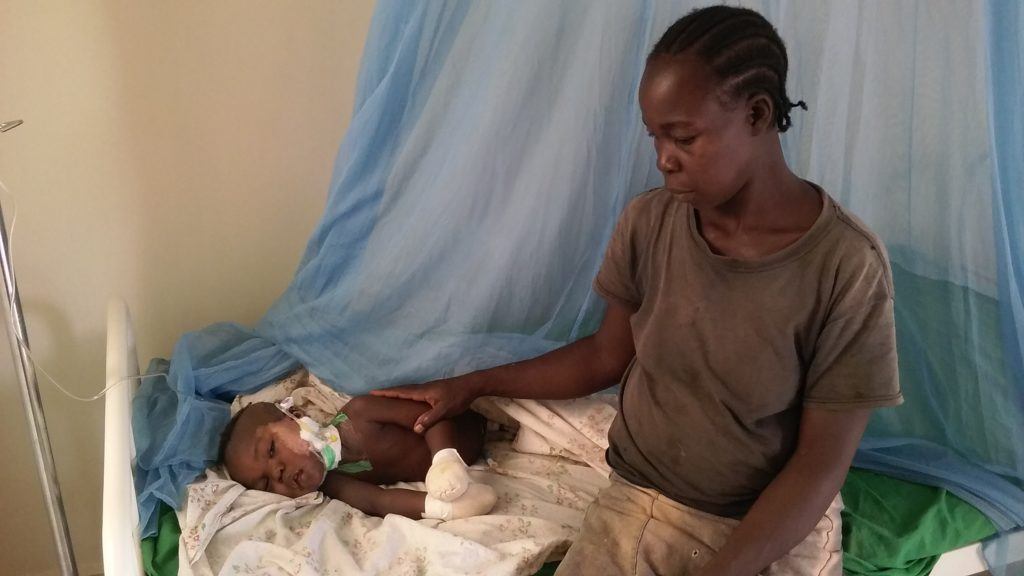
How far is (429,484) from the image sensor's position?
1471mm

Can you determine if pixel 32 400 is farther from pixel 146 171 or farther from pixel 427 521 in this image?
pixel 427 521

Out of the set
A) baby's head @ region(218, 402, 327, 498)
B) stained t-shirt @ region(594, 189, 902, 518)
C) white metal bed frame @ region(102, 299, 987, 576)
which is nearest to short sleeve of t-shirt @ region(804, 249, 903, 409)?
stained t-shirt @ region(594, 189, 902, 518)

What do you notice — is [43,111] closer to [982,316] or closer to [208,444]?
[208,444]

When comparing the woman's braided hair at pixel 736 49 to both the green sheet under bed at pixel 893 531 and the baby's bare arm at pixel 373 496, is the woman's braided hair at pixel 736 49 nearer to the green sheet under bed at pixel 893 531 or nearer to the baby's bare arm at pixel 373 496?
the green sheet under bed at pixel 893 531

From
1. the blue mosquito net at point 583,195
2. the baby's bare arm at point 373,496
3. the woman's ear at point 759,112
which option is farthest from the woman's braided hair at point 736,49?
the baby's bare arm at point 373,496

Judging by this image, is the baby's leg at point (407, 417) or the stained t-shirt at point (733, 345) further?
the baby's leg at point (407, 417)

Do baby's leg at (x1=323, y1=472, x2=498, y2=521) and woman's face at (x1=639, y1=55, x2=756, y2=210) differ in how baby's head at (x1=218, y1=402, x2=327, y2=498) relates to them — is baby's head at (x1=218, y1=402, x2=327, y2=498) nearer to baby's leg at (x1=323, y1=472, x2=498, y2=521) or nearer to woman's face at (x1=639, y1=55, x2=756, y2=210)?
baby's leg at (x1=323, y1=472, x2=498, y2=521)

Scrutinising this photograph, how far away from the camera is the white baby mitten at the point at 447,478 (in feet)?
4.74

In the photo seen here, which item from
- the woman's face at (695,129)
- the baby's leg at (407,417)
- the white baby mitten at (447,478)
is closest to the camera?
the woman's face at (695,129)

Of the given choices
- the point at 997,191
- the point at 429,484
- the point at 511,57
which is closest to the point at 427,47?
the point at 511,57

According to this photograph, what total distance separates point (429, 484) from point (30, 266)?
951 millimetres

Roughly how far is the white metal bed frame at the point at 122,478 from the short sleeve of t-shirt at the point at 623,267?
71 cm

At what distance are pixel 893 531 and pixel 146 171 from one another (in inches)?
60.2

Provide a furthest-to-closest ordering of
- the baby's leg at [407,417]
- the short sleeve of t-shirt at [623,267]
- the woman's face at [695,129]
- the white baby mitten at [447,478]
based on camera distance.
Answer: the baby's leg at [407,417] < the white baby mitten at [447,478] < the short sleeve of t-shirt at [623,267] < the woman's face at [695,129]
